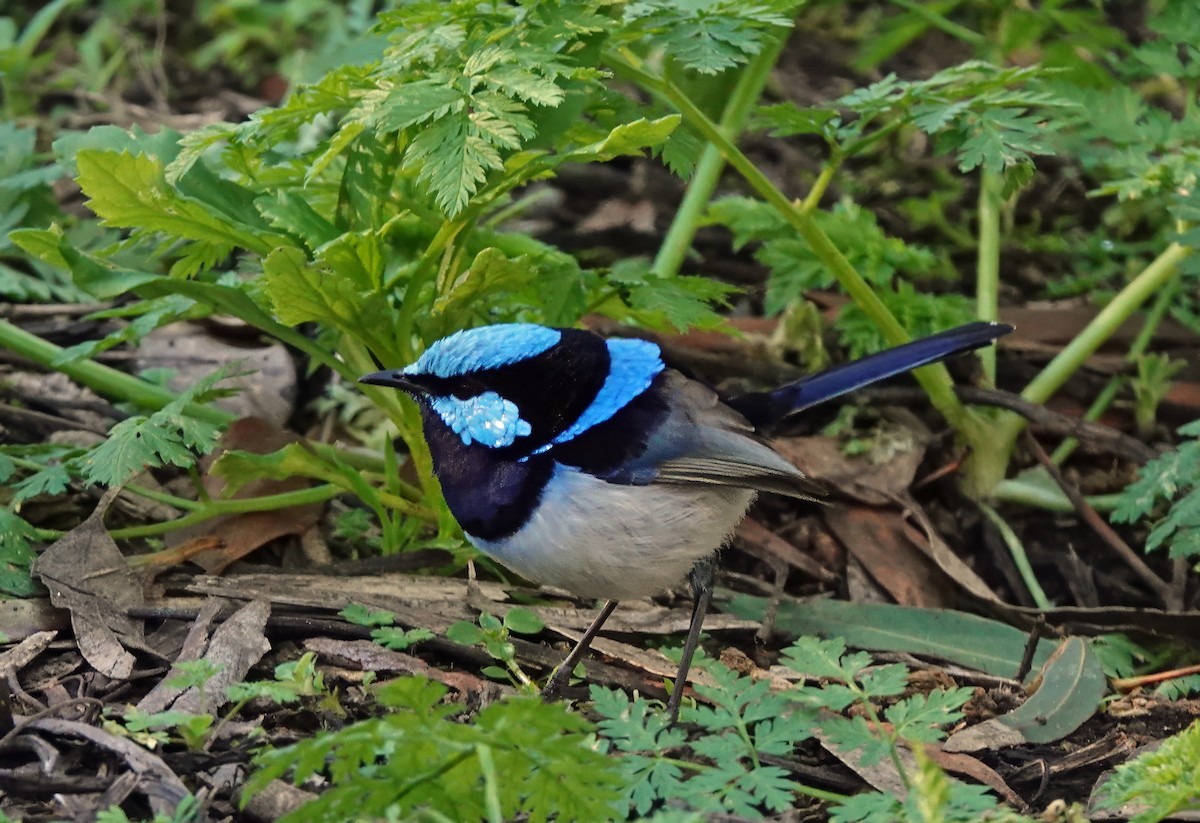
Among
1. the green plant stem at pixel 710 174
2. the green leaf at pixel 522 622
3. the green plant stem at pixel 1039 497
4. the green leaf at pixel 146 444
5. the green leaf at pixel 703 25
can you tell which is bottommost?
the green leaf at pixel 522 622

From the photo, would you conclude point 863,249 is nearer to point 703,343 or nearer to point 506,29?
point 703,343

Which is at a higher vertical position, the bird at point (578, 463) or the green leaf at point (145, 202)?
the green leaf at point (145, 202)

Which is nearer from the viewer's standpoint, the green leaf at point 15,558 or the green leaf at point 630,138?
the green leaf at point 630,138

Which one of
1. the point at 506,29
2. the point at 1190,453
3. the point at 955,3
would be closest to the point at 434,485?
the point at 506,29

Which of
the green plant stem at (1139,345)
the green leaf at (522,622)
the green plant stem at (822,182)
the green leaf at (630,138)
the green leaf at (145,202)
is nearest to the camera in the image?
the green leaf at (630,138)

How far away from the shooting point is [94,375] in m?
4.06

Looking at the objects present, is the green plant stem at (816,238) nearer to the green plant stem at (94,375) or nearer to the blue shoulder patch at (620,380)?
the blue shoulder patch at (620,380)

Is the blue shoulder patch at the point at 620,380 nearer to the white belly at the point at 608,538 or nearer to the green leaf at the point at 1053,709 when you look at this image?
the white belly at the point at 608,538

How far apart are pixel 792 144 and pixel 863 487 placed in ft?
7.38

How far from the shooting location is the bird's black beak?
129 inches

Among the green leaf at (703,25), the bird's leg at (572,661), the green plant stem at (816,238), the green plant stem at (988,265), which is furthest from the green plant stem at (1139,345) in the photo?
the green leaf at (703,25)

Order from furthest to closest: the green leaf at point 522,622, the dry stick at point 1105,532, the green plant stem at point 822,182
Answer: the dry stick at point 1105,532 < the green plant stem at point 822,182 < the green leaf at point 522,622

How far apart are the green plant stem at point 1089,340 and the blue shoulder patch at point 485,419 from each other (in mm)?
1919

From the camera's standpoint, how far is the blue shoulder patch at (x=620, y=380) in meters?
3.42
